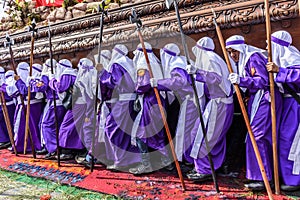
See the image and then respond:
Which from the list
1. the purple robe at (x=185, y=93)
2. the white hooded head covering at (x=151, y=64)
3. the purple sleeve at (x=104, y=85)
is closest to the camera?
the purple robe at (x=185, y=93)

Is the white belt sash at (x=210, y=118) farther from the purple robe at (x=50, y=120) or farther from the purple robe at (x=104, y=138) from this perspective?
the purple robe at (x=50, y=120)

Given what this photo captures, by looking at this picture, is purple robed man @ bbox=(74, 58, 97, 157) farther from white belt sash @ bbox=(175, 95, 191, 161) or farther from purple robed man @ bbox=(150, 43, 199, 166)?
white belt sash @ bbox=(175, 95, 191, 161)

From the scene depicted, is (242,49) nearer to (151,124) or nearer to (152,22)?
(151,124)

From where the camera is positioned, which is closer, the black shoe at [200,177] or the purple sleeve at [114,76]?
the black shoe at [200,177]

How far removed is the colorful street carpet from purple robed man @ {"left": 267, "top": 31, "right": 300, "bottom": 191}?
237 mm

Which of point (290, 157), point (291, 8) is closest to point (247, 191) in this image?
point (290, 157)

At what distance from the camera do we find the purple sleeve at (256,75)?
356 cm

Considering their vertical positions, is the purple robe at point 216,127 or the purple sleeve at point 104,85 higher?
the purple sleeve at point 104,85

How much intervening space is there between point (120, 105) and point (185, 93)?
1095mm

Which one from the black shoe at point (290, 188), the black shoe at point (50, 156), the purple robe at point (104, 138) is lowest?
the black shoe at point (290, 188)

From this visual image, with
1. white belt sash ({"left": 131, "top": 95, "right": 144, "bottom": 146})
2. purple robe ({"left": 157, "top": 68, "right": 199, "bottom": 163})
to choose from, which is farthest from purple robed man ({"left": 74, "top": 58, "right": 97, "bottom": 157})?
purple robe ({"left": 157, "top": 68, "right": 199, "bottom": 163})

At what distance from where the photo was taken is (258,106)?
3773mm

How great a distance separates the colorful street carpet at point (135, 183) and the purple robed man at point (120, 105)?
33 centimetres

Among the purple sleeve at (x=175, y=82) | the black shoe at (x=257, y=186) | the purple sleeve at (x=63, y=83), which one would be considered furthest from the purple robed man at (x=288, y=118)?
the purple sleeve at (x=63, y=83)
